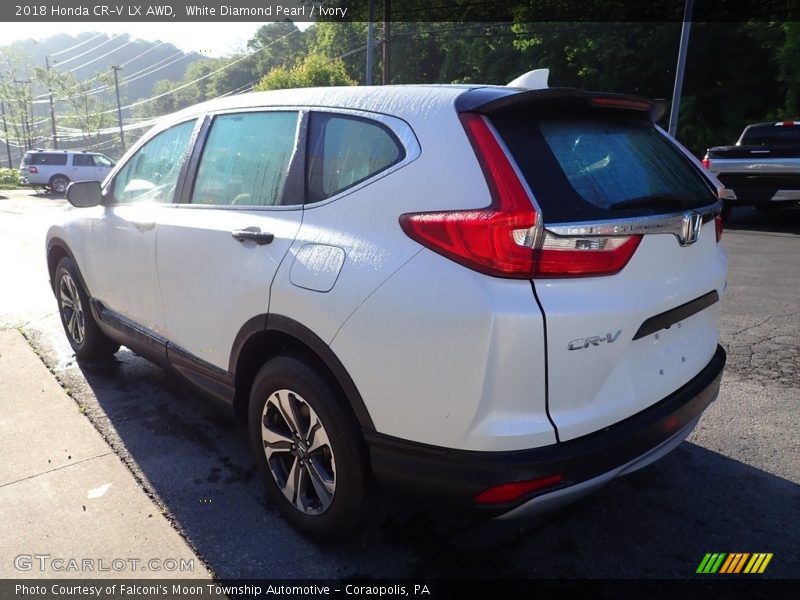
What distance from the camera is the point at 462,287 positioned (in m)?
1.79

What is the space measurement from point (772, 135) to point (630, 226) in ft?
38.8

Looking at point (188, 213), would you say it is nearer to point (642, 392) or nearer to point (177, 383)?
point (177, 383)

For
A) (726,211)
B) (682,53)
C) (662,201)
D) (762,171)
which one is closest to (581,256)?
(662,201)

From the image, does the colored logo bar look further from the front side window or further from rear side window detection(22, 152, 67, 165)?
rear side window detection(22, 152, 67, 165)

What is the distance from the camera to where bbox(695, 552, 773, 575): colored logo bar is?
2.26m

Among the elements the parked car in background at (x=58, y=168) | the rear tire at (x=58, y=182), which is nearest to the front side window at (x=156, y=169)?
the parked car in background at (x=58, y=168)

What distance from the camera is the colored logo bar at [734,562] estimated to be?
2.26m

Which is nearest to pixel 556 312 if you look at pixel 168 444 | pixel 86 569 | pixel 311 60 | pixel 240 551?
pixel 240 551

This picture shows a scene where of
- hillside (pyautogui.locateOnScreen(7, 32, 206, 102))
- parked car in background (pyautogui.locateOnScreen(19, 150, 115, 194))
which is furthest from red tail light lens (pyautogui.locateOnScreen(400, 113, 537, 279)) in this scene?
hillside (pyautogui.locateOnScreen(7, 32, 206, 102))

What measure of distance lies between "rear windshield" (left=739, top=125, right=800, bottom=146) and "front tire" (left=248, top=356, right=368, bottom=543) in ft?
38.4

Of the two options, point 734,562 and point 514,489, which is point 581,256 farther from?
point 734,562

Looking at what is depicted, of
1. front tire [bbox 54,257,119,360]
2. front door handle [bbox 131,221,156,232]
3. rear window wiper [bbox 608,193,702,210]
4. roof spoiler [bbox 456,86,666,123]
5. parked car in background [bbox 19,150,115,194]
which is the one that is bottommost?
parked car in background [bbox 19,150,115,194]

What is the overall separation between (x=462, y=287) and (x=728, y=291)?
5.52 meters

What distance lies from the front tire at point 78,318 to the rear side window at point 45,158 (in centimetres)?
2637
